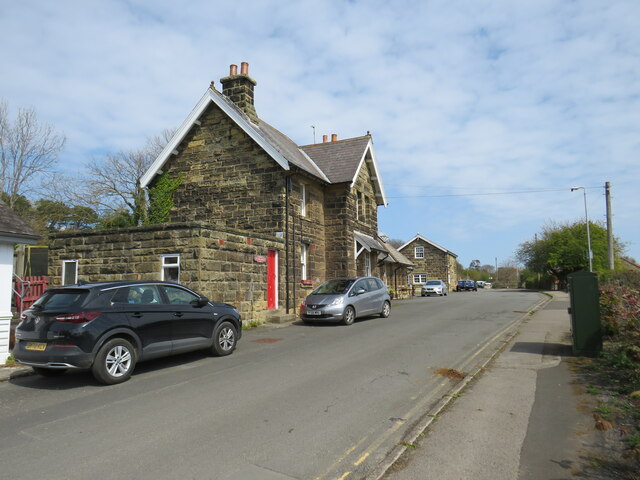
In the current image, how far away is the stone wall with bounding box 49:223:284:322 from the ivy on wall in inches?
194

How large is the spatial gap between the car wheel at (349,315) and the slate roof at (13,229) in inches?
346

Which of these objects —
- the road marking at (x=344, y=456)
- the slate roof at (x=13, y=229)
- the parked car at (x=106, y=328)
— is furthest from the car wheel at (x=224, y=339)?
the road marking at (x=344, y=456)

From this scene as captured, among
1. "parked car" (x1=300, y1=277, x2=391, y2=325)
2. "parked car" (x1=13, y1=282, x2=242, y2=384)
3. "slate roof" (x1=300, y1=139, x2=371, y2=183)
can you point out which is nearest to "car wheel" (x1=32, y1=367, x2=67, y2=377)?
"parked car" (x1=13, y1=282, x2=242, y2=384)

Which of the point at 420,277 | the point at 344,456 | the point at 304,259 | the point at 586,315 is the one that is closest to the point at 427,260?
Result: the point at 420,277

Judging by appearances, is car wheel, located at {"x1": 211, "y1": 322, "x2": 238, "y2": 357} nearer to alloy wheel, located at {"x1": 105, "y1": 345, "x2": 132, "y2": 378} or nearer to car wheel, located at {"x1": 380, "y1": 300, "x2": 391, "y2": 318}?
alloy wheel, located at {"x1": 105, "y1": 345, "x2": 132, "y2": 378}

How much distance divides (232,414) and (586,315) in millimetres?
6797

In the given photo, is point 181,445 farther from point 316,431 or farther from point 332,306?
point 332,306

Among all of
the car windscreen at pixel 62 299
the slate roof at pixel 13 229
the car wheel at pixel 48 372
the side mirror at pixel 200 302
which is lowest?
the car wheel at pixel 48 372

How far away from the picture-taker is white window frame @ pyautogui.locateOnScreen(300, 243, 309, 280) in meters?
18.7

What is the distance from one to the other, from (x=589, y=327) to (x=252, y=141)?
44.7 feet

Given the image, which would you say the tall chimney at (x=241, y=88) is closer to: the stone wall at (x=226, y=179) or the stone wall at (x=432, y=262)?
the stone wall at (x=226, y=179)

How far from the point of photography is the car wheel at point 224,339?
9.04 metres

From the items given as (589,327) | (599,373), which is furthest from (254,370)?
(589,327)

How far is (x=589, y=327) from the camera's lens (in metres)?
8.30
